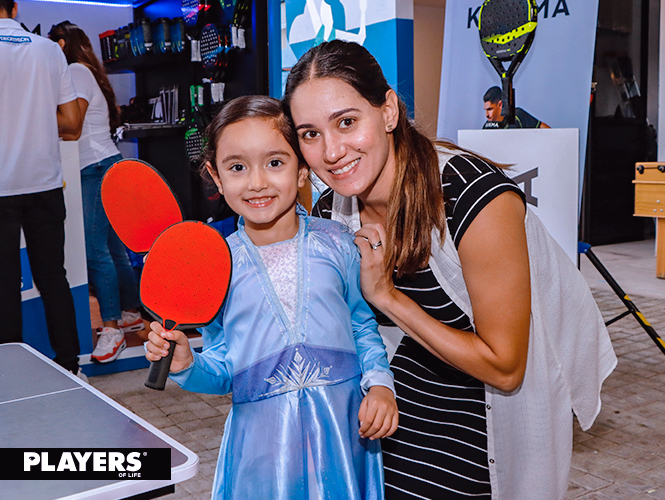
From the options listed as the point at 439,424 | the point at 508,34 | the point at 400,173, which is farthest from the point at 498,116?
the point at 439,424

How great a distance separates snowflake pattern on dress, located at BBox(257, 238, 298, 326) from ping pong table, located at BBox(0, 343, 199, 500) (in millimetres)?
335

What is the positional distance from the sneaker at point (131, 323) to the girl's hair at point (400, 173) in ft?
11.1

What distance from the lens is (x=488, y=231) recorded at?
1301 mm

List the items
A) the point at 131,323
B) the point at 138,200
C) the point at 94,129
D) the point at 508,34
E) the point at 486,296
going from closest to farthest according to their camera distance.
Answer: the point at 138,200 < the point at 486,296 < the point at 508,34 < the point at 94,129 < the point at 131,323

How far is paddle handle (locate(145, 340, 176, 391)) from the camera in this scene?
95 centimetres

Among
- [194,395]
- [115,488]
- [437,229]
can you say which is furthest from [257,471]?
[194,395]

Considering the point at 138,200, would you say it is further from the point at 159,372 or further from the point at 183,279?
the point at 159,372

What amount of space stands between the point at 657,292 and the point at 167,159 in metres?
4.34

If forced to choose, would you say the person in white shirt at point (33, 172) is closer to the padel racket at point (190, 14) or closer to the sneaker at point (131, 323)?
the sneaker at point (131, 323)

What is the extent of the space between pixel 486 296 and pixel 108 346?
2.90 meters

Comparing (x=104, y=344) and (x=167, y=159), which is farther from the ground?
(x=167, y=159)

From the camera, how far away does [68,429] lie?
3.33 feet

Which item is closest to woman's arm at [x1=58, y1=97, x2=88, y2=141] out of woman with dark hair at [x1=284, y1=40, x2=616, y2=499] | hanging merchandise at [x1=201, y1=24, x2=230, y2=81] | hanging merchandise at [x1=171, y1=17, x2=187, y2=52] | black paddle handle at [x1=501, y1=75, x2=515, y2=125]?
hanging merchandise at [x1=201, y1=24, x2=230, y2=81]

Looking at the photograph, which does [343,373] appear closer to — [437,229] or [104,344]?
[437,229]
